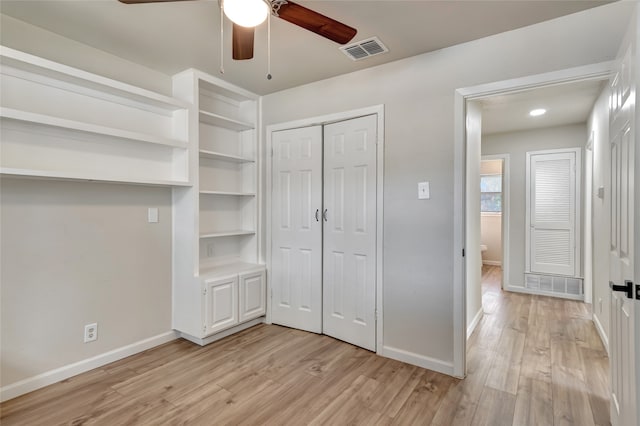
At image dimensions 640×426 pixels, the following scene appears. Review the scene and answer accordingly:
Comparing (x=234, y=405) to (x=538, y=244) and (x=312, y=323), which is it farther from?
(x=538, y=244)

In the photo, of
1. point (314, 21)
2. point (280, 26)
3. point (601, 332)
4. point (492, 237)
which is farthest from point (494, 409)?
point (492, 237)

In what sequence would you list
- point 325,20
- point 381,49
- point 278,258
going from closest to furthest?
point 325,20 → point 381,49 → point 278,258

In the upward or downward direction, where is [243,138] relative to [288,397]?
upward

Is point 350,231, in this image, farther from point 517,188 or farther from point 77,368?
point 517,188

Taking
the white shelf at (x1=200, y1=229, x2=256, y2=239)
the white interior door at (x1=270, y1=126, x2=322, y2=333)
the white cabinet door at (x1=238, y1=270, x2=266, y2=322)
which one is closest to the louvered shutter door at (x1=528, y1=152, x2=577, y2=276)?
the white interior door at (x1=270, y1=126, x2=322, y2=333)

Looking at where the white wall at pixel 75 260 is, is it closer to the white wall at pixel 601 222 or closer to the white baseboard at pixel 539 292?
the white wall at pixel 601 222

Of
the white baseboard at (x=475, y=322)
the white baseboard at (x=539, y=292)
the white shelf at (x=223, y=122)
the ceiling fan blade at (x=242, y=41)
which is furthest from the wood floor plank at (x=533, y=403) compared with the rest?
the white shelf at (x=223, y=122)

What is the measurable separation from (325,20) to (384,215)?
156 cm

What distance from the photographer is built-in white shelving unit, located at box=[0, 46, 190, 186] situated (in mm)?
2023

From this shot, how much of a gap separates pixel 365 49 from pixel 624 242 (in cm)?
198

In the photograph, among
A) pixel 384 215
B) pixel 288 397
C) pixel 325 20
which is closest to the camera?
pixel 325 20

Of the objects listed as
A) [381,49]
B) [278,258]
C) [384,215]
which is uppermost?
[381,49]

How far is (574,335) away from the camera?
314 cm

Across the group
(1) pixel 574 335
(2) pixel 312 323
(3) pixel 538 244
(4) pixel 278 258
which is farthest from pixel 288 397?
(3) pixel 538 244
